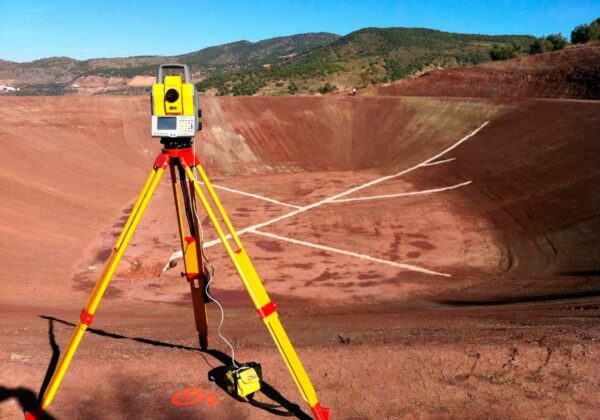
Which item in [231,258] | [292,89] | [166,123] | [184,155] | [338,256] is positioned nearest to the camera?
[231,258]

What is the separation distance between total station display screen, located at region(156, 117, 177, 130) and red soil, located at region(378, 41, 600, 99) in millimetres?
43669

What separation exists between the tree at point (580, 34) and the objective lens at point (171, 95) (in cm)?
7646

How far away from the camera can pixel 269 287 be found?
15.5m

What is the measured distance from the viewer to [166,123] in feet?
18.9

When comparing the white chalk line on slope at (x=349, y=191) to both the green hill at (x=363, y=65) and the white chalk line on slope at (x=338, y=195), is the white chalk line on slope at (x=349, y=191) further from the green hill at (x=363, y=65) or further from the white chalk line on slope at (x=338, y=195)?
the green hill at (x=363, y=65)

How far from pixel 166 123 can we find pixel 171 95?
35 centimetres

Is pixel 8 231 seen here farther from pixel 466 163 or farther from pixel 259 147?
pixel 466 163

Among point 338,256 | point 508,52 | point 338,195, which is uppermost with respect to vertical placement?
point 508,52

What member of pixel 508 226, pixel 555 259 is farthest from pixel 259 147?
pixel 555 259

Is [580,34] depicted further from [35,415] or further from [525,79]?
[35,415]

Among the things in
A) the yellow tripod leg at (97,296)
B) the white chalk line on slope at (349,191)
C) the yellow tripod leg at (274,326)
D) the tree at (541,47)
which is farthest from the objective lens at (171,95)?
the tree at (541,47)

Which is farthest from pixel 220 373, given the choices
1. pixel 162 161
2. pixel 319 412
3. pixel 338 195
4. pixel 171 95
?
pixel 338 195

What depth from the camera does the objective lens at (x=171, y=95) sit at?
5.71 meters

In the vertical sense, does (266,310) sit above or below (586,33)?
below
